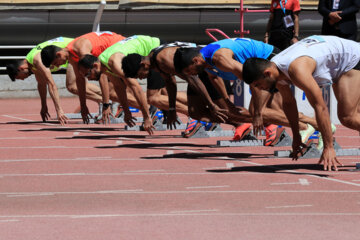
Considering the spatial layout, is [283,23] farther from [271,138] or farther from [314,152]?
[314,152]

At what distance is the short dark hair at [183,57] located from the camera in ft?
39.9

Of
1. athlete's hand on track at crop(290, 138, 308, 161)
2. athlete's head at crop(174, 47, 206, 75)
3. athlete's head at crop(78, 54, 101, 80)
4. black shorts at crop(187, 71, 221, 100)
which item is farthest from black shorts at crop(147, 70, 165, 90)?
athlete's hand on track at crop(290, 138, 308, 161)

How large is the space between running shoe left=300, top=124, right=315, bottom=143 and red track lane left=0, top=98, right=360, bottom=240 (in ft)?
1.47

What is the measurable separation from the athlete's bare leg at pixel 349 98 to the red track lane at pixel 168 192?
1.74ft

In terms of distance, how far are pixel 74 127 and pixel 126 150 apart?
4302 millimetres

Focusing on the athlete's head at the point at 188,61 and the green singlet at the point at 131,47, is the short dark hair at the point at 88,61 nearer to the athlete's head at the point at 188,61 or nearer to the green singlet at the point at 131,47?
the green singlet at the point at 131,47

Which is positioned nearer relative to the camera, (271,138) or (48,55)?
(271,138)

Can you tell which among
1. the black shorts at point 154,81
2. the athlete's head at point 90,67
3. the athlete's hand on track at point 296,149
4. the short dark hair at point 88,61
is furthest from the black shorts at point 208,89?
the athlete's hand on track at point 296,149

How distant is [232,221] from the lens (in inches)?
294

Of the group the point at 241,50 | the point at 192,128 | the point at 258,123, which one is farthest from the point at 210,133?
the point at 258,123

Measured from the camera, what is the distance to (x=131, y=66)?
13273 millimetres

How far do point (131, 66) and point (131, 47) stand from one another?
202cm

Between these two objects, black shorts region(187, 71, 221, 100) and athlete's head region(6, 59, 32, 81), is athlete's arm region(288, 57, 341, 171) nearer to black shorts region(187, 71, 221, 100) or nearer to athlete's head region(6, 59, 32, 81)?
black shorts region(187, 71, 221, 100)

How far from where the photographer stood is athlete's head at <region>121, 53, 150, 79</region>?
13148 millimetres
